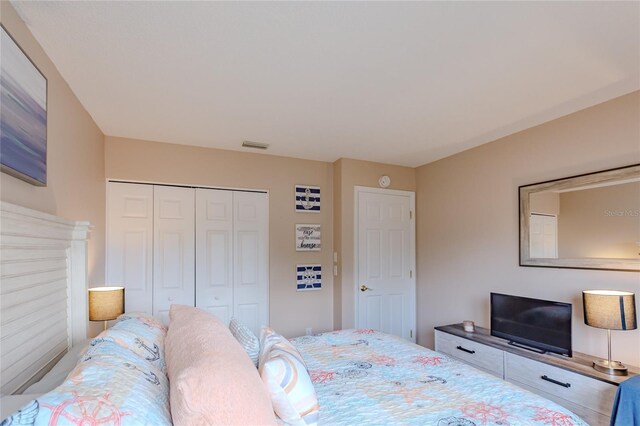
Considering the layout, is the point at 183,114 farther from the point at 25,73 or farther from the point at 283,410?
the point at 283,410

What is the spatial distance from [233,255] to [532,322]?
9.03 feet

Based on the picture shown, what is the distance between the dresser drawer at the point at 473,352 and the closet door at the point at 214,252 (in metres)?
2.11

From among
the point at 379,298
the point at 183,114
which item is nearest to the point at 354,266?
the point at 379,298

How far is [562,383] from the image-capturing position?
86.4 inches

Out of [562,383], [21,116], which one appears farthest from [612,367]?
[21,116]

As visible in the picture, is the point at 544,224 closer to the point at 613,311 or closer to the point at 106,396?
the point at 613,311

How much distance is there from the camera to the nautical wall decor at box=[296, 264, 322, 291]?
12.6 feet

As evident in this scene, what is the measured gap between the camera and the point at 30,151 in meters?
1.51

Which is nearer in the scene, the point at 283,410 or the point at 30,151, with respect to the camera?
the point at 283,410

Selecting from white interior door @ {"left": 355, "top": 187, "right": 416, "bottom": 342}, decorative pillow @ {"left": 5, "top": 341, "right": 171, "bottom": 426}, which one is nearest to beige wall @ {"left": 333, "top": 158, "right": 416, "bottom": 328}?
white interior door @ {"left": 355, "top": 187, "right": 416, "bottom": 342}

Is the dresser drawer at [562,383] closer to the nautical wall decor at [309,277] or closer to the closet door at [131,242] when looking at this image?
the nautical wall decor at [309,277]

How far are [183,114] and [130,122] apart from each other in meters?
0.54

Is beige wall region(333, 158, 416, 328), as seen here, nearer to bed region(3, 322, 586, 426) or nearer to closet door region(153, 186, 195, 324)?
bed region(3, 322, 586, 426)

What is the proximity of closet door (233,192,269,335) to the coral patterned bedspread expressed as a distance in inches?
57.6
